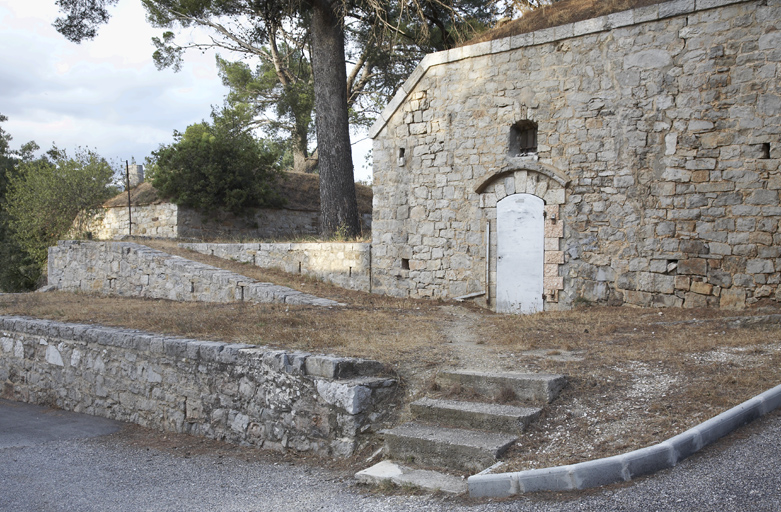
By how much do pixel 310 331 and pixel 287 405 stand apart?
1745mm

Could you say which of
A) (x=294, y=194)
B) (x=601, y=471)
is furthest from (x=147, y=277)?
(x=601, y=471)

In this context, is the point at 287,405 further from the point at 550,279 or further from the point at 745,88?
the point at 745,88

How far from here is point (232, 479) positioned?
5.02m

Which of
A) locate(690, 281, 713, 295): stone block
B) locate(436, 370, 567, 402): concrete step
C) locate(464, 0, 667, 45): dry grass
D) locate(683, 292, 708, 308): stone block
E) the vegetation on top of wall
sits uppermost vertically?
locate(464, 0, 667, 45): dry grass

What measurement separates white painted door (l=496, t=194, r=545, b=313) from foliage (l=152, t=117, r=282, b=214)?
10.3 metres

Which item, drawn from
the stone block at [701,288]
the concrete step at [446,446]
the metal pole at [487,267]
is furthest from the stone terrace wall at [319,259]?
the concrete step at [446,446]

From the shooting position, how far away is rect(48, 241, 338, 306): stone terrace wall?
37.7 feet

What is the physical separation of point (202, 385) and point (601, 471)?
4132mm

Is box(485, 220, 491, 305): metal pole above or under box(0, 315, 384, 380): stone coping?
above

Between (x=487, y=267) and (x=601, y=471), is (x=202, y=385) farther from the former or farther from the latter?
(x=487, y=267)

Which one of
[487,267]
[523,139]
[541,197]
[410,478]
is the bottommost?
[410,478]

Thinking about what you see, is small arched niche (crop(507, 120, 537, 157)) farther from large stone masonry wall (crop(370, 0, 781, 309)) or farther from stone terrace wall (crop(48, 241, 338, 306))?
stone terrace wall (crop(48, 241, 338, 306))

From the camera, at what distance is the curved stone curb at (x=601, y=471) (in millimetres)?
3656

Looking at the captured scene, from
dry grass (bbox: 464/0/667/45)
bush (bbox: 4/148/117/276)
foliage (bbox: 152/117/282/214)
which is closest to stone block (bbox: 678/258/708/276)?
Result: dry grass (bbox: 464/0/667/45)
